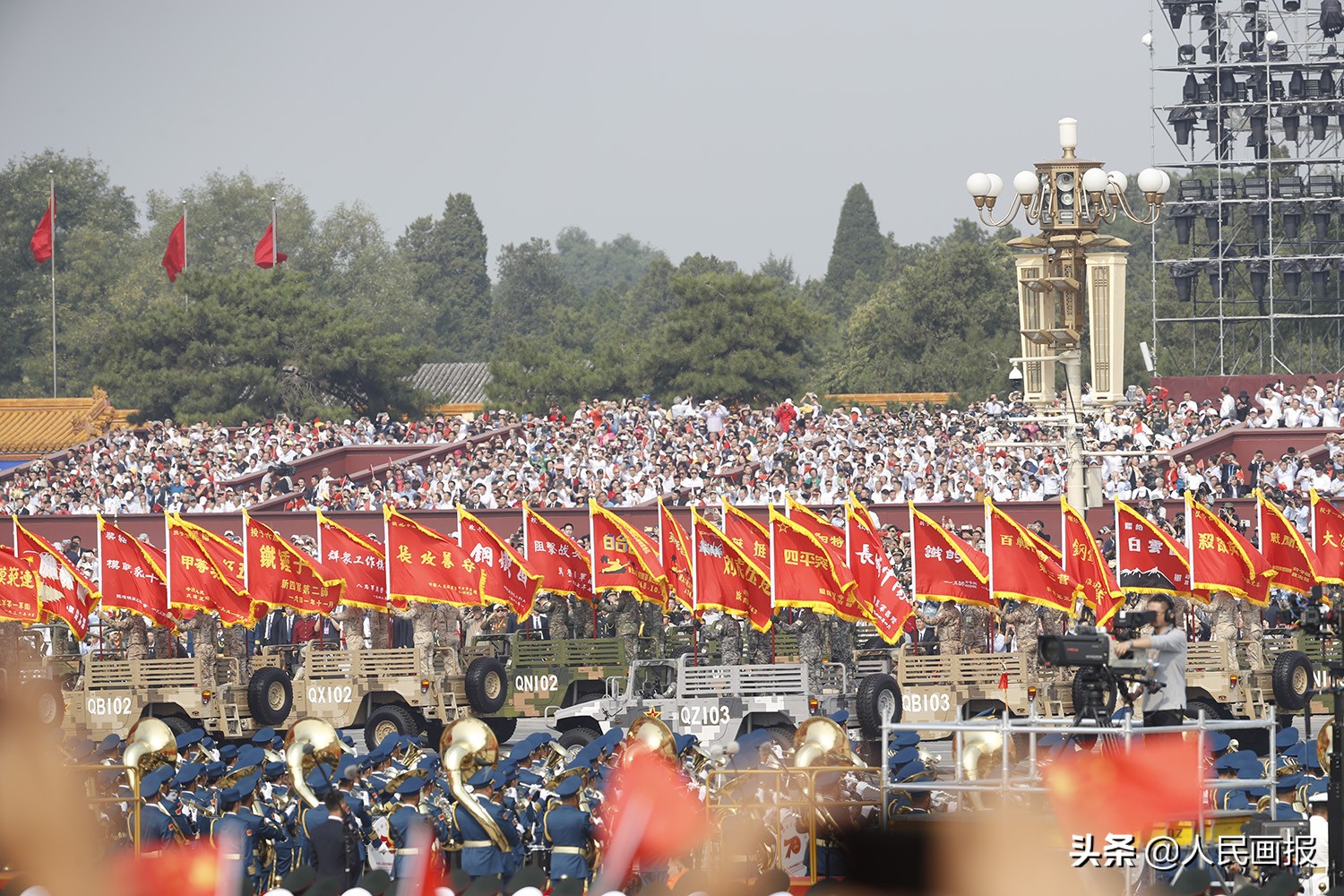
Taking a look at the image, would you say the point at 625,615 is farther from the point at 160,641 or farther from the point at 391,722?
the point at 160,641

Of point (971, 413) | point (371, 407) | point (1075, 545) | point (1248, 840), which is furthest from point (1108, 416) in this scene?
point (1248, 840)

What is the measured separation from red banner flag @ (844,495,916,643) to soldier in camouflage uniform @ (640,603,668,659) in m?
2.19

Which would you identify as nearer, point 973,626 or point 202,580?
point 973,626

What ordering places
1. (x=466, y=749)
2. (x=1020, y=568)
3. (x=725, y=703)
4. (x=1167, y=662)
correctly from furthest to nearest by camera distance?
(x=1020, y=568)
(x=725, y=703)
(x=466, y=749)
(x=1167, y=662)

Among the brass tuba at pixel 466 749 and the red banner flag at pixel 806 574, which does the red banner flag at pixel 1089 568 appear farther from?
the brass tuba at pixel 466 749

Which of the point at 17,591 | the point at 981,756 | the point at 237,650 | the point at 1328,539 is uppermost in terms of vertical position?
the point at 1328,539

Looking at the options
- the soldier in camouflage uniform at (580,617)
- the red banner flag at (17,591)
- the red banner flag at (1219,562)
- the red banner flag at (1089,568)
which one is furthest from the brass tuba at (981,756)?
the red banner flag at (17,591)

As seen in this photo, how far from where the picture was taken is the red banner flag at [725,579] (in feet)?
71.8

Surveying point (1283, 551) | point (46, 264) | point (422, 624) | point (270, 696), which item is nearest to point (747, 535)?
point (422, 624)

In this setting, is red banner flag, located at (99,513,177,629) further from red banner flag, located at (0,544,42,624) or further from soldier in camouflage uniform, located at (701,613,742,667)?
soldier in camouflage uniform, located at (701,613,742,667)

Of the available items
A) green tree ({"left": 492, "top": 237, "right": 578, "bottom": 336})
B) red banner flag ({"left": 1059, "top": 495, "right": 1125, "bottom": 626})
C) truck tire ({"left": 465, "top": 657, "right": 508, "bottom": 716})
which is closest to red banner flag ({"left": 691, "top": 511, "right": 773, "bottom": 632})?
truck tire ({"left": 465, "top": 657, "right": 508, "bottom": 716})

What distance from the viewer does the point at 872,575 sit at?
21.7 m

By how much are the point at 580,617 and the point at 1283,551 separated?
7.26 metres

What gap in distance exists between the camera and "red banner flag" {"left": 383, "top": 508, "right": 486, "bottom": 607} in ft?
76.8
